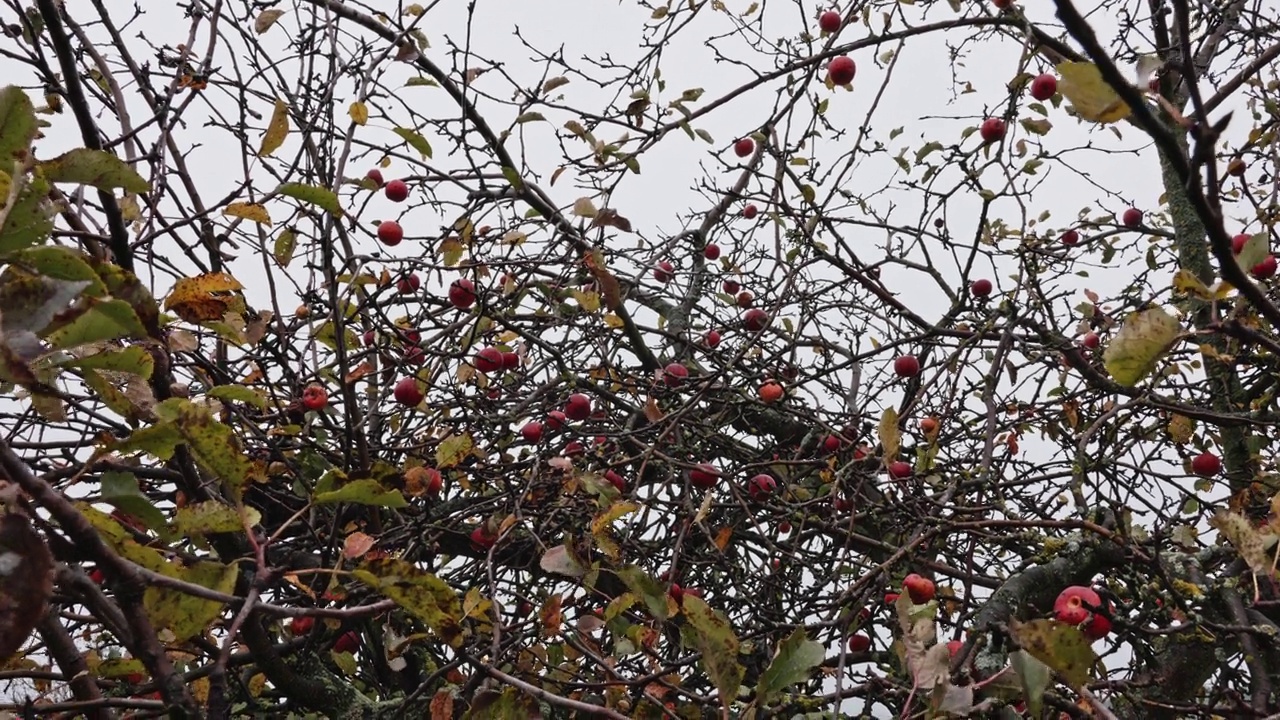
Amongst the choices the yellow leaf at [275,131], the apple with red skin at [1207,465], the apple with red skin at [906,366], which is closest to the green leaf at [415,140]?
the yellow leaf at [275,131]

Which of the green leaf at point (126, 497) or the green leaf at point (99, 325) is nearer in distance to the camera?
the green leaf at point (99, 325)

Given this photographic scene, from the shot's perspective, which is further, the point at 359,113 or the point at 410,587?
the point at 359,113

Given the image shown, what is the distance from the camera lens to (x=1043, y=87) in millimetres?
2627

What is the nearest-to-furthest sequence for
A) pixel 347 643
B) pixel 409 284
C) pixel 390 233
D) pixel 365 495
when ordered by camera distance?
pixel 365 495 < pixel 347 643 < pixel 409 284 < pixel 390 233

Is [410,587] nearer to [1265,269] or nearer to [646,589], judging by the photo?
[646,589]

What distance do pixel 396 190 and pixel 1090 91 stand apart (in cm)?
208

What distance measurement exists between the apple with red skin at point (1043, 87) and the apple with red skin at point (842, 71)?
545mm

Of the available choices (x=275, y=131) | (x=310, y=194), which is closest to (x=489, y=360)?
(x=275, y=131)

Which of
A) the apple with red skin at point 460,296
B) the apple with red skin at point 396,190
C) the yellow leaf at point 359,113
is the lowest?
the apple with red skin at point 460,296

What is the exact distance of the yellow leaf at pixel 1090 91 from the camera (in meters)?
0.66

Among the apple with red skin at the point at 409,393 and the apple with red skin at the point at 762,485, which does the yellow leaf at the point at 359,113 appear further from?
the apple with red skin at the point at 762,485

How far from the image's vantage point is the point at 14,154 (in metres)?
0.69

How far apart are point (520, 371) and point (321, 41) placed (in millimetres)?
1051

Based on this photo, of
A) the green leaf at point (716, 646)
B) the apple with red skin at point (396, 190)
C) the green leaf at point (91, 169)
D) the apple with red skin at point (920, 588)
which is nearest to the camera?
the green leaf at point (91, 169)
